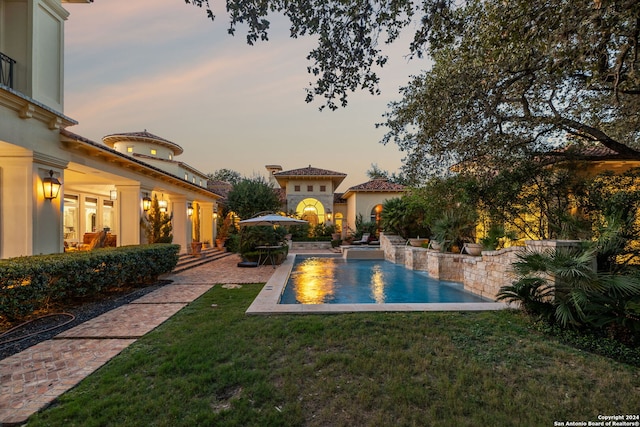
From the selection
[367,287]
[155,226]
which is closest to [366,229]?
[367,287]

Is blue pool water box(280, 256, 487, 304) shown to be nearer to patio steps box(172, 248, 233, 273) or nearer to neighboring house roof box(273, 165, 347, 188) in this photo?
patio steps box(172, 248, 233, 273)

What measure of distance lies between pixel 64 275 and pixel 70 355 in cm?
277

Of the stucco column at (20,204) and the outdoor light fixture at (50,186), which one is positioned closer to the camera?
the stucco column at (20,204)

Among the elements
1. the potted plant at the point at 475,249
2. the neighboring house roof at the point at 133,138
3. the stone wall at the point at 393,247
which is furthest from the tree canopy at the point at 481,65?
the neighboring house roof at the point at 133,138

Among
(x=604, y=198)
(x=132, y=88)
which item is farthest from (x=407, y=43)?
(x=132, y=88)

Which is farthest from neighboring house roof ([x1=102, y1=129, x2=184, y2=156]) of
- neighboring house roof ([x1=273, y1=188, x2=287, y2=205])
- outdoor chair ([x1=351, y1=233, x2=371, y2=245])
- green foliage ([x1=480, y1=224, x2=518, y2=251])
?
green foliage ([x1=480, y1=224, x2=518, y2=251])

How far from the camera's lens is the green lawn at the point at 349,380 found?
8.79ft

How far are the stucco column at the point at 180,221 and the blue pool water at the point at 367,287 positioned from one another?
6.33 metres

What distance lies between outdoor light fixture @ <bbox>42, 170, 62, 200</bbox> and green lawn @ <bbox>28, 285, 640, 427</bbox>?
5117mm

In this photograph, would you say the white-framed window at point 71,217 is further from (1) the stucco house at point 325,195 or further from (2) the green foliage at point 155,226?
(1) the stucco house at point 325,195

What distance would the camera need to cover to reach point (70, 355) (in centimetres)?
404

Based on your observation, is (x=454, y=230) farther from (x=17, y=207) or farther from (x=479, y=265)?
(x=17, y=207)

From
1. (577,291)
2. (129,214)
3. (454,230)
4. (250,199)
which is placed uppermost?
(250,199)

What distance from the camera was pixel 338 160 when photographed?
3884 centimetres
